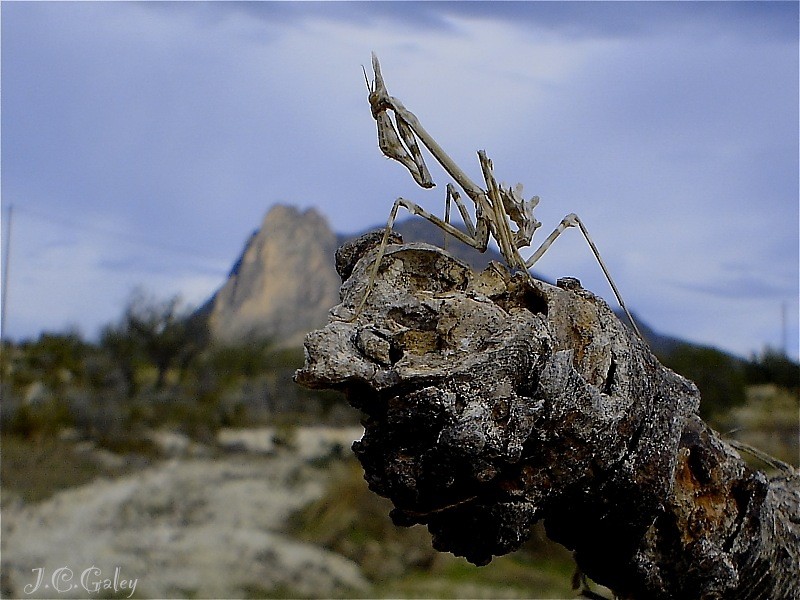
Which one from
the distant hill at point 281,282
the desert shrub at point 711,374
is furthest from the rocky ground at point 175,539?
the distant hill at point 281,282

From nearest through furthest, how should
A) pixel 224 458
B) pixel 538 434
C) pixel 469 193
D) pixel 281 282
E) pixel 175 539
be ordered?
pixel 538 434
pixel 469 193
pixel 175 539
pixel 224 458
pixel 281 282

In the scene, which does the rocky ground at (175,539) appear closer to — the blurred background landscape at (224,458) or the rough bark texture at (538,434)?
the blurred background landscape at (224,458)

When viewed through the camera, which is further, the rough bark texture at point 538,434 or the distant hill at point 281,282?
the distant hill at point 281,282

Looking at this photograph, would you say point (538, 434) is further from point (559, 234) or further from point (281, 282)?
point (281, 282)

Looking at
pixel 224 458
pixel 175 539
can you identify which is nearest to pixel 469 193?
pixel 175 539

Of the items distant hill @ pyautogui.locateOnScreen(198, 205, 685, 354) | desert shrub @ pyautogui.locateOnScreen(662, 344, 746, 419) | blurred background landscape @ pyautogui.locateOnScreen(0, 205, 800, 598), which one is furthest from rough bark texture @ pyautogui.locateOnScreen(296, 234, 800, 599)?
distant hill @ pyautogui.locateOnScreen(198, 205, 685, 354)
